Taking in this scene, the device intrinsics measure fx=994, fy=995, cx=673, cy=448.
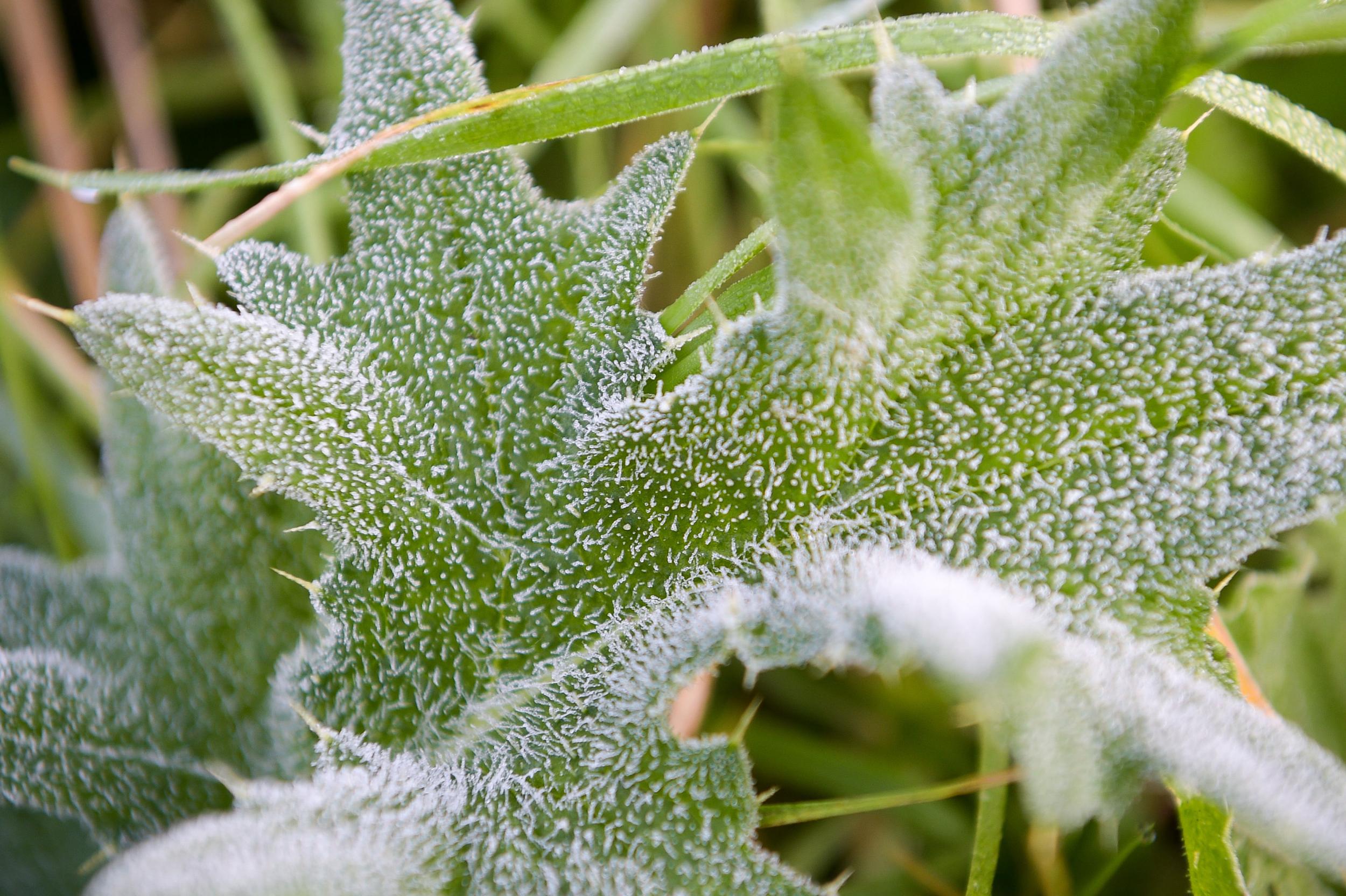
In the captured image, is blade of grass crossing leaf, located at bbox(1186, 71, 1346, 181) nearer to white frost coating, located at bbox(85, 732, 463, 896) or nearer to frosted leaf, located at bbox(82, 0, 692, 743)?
frosted leaf, located at bbox(82, 0, 692, 743)

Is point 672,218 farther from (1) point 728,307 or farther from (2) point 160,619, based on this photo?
(2) point 160,619

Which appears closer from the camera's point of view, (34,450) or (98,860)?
(98,860)

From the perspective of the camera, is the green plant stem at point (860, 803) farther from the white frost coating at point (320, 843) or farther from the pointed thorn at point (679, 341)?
the pointed thorn at point (679, 341)

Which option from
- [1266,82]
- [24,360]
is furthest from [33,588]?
[1266,82]

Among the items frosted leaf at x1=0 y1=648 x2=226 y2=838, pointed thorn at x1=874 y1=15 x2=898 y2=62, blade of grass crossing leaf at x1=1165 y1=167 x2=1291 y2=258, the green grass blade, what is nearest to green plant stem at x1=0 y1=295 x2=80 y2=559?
frosted leaf at x1=0 y1=648 x2=226 y2=838

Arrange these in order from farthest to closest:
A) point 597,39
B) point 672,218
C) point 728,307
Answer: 1. point 672,218
2. point 597,39
3. point 728,307

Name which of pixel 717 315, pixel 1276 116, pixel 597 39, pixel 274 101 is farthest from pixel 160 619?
pixel 1276 116
